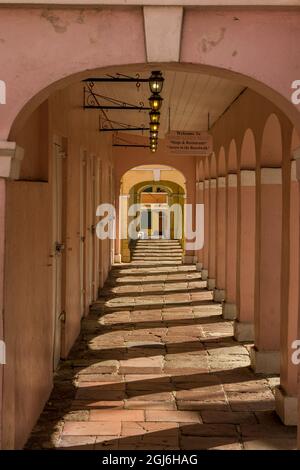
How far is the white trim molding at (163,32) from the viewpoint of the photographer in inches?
200

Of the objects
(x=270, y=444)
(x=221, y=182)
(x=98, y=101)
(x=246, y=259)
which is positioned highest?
(x=98, y=101)

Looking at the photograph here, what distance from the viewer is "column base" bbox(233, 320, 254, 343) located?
1071 cm

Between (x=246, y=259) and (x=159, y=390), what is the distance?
130 inches

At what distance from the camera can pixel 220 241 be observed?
15414mm

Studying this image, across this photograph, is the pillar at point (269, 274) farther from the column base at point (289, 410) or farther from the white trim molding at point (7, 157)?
the white trim molding at point (7, 157)

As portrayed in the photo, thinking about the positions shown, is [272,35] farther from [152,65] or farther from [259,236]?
[259,236]

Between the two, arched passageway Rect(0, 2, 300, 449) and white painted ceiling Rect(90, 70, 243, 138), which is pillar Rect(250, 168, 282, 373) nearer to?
arched passageway Rect(0, 2, 300, 449)

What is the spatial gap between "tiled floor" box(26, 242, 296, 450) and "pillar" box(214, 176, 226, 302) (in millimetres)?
1336

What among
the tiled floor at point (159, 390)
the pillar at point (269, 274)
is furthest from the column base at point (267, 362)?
the tiled floor at point (159, 390)

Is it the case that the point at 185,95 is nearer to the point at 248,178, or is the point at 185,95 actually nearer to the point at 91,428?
the point at 248,178

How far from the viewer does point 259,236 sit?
29.2ft

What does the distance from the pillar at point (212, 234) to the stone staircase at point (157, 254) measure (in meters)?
6.17

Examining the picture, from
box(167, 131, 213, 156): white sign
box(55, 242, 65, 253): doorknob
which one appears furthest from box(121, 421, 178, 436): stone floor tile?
box(167, 131, 213, 156): white sign
